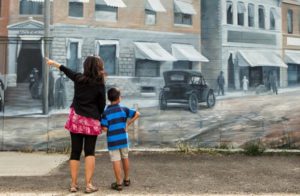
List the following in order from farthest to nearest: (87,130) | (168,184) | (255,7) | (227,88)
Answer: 1. (255,7)
2. (227,88)
3. (168,184)
4. (87,130)

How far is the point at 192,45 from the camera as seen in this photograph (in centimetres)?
889

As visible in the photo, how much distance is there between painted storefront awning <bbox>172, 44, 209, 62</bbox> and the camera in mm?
8680

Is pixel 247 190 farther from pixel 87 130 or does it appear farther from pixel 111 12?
pixel 111 12

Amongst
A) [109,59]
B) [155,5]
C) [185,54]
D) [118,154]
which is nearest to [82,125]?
[118,154]

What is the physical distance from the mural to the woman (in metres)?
3.18

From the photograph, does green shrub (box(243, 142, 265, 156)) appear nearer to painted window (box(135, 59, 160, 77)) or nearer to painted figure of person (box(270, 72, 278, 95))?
painted figure of person (box(270, 72, 278, 95))

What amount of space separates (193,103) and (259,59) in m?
1.91

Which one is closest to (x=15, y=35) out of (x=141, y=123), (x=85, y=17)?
(x=85, y=17)

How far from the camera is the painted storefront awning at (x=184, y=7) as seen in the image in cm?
895

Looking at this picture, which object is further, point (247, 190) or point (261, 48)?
point (261, 48)

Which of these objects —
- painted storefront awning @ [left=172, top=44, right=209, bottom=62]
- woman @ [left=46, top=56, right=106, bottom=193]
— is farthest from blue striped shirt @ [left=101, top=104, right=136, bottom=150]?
painted storefront awning @ [left=172, top=44, right=209, bottom=62]

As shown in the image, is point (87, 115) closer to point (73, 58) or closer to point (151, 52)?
point (73, 58)

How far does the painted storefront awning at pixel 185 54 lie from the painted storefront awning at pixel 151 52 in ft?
0.49

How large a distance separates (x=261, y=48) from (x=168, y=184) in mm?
4923
